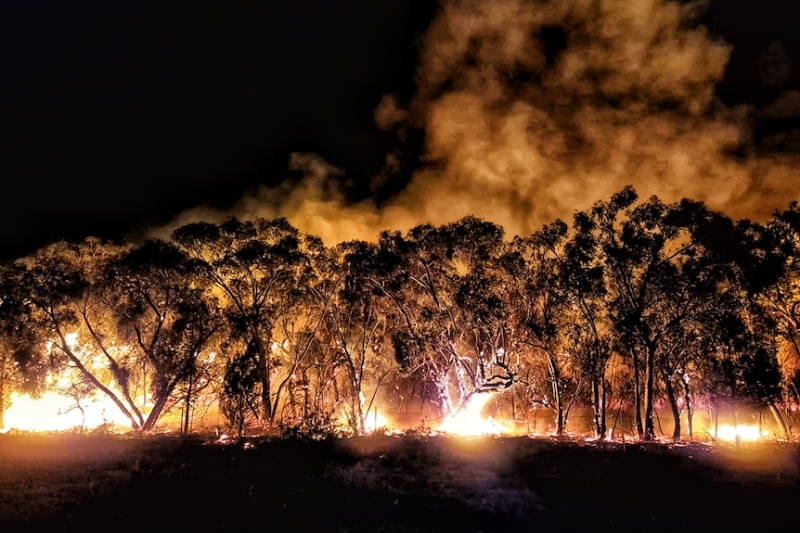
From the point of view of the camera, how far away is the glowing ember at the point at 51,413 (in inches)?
1345

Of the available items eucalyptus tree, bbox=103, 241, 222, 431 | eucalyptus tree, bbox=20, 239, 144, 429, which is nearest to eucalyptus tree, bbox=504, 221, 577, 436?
eucalyptus tree, bbox=103, 241, 222, 431

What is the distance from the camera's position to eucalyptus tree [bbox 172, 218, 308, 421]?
30.4 meters

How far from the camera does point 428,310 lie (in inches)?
1182

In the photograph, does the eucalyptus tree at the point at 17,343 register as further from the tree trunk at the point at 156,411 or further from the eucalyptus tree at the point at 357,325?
the eucalyptus tree at the point at 357,325

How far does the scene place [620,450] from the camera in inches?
918

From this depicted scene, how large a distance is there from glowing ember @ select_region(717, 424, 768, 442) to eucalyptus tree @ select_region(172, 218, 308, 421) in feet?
80.3

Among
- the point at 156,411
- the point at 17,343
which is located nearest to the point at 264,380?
Answer: the point at 156,411

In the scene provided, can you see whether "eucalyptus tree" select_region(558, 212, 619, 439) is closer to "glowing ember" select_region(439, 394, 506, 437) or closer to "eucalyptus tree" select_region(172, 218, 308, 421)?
"glowing ember" select_region(439, 394, 506, 437)

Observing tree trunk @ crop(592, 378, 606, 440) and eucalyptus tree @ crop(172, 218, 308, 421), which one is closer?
tree trunk @ crop(592, 378, 606, 440)

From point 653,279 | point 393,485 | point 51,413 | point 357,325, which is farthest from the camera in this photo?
point 51,413

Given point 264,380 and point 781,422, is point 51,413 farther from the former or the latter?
point 781,422

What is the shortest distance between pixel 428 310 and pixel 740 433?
19.0 m

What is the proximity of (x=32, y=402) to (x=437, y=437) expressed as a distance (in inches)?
1022

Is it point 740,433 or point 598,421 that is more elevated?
point 598,421
